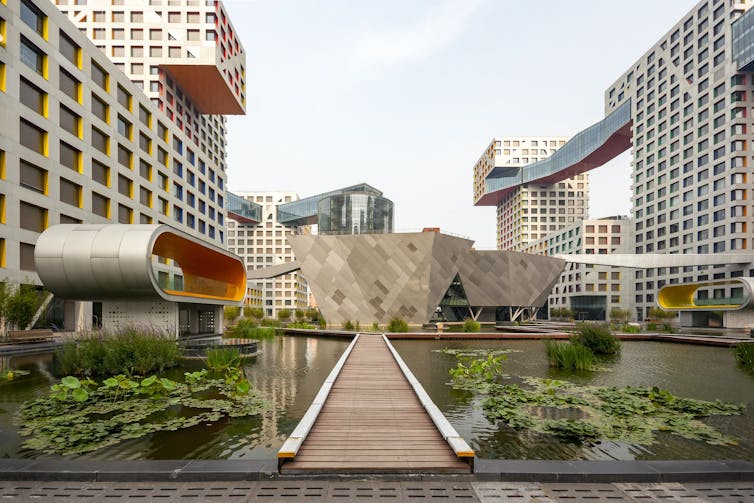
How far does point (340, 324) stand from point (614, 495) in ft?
112

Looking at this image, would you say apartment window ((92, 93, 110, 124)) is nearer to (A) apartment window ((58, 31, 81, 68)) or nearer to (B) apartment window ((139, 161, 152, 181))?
A: (A) apartment window ((58, 31, 81, 68))

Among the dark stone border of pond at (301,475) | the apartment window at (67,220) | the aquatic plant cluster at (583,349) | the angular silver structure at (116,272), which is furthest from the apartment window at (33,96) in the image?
the aquatic plant cluster at (583,349)

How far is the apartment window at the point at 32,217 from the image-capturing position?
26.8 metres

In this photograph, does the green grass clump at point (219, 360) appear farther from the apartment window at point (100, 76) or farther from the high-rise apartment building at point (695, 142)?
the high-rise apartment building at point (695, 142)

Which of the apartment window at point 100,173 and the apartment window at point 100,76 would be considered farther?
the apartment window at point 100,76

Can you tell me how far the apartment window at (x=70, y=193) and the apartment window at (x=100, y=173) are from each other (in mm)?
2549

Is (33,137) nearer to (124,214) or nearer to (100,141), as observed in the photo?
(100,141)

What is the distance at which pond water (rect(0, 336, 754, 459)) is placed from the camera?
632 cm

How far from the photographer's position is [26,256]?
87.8 ft

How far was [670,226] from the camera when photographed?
217 ft

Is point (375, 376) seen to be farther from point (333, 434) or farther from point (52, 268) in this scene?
point (52, 268)

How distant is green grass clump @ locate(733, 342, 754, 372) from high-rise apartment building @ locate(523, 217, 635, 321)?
62.7 m

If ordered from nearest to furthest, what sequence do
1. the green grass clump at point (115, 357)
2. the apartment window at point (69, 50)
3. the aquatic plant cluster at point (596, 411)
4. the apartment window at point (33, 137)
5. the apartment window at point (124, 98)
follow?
the aquatic plant cluster at point (596, 411) < the green grass clump at point (115, 357) < the apartment window at point (33, 137) < the apartment window at point (69, 50) < the apartment window at point (124, 98)

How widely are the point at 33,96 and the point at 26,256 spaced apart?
34.5 ft
